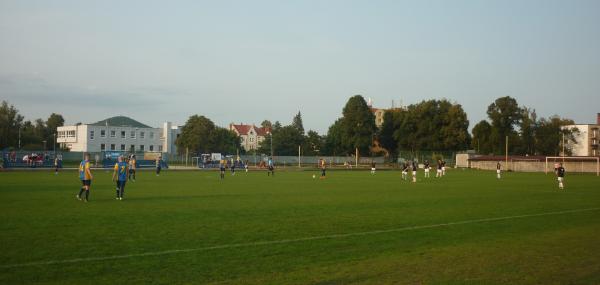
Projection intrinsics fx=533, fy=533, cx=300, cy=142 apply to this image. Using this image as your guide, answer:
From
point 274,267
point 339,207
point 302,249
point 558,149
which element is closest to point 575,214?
point 339,207

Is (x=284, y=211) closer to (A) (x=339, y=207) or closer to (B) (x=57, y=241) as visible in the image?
(A) (x=339, y=207)

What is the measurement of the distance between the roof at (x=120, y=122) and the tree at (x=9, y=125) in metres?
15.1

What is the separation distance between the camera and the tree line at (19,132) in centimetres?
9619

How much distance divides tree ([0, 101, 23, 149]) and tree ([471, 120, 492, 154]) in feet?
287

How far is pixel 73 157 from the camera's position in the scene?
84.4 metres

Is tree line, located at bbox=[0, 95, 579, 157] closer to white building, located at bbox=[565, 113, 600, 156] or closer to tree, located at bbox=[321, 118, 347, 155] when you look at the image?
tree, located at bbox=[321, 118, 347, 155]

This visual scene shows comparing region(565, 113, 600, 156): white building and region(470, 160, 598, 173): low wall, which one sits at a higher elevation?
region(565, 113, 600, 156): white building

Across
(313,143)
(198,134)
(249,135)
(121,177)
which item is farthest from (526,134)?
(121,177)

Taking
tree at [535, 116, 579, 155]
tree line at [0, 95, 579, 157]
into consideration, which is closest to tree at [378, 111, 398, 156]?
tree line at [0, 95, 579, 157]

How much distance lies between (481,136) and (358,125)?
24488 mm

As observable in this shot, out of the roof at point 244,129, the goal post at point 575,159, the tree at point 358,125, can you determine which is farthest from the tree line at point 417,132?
the roof at point 244,129

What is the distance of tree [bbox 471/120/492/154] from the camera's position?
Answer: 10354 centimetres

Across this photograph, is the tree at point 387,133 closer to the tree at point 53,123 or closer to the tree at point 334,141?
the tree at point 334,141

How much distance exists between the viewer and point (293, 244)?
37.1ft
